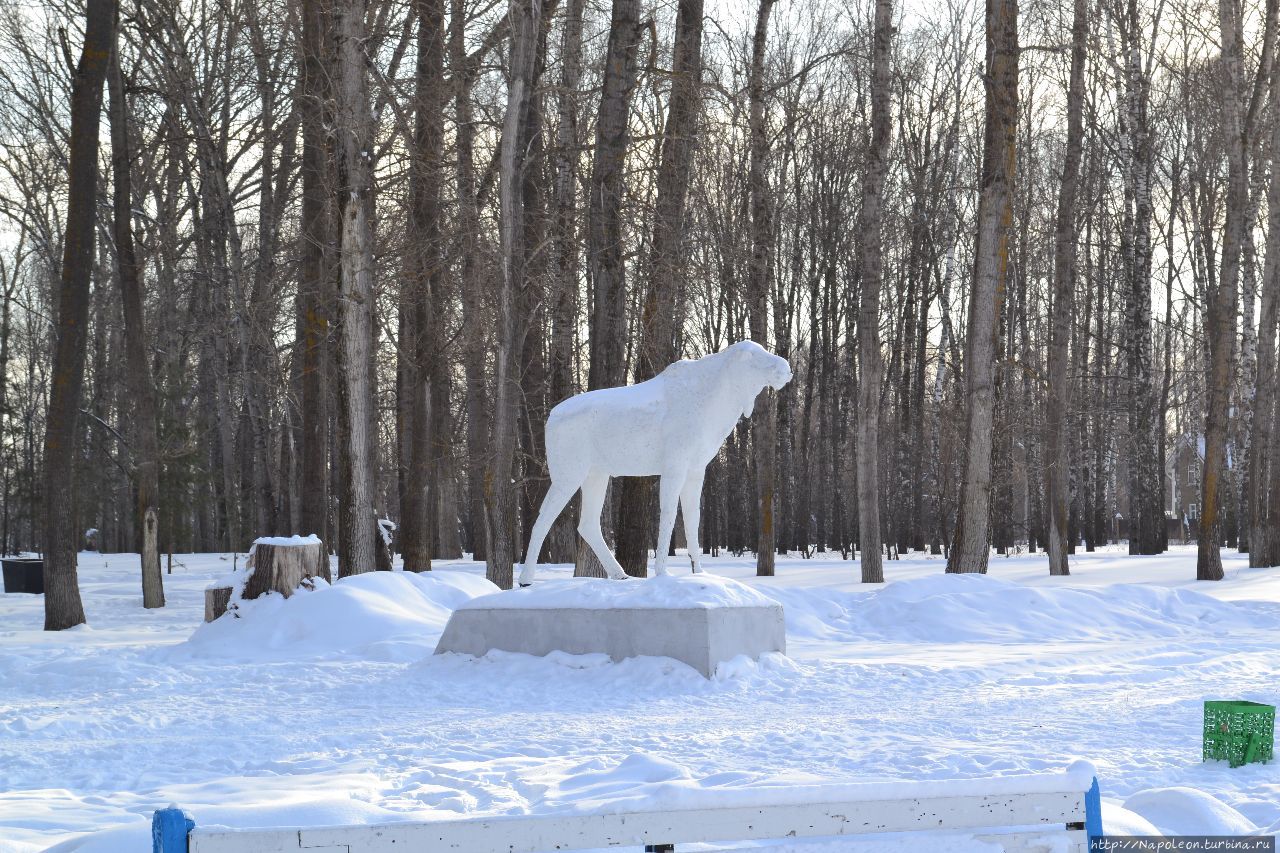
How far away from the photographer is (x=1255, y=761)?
6.23 meters

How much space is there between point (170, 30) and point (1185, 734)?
1848 cm

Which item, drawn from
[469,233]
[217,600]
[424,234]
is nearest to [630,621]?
[217,600]

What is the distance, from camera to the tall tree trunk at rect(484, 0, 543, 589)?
1525 cm

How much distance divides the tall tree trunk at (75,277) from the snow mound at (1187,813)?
38.4 ft

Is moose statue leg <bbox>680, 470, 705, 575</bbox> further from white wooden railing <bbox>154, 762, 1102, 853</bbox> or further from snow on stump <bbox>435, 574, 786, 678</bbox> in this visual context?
white wooden railing <bbox>154, 762, 1102, 853</bbox>

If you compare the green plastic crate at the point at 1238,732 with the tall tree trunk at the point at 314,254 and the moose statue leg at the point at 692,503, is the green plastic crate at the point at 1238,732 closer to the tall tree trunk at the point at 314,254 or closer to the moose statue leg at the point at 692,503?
the moose statue leg at the point at 692,503

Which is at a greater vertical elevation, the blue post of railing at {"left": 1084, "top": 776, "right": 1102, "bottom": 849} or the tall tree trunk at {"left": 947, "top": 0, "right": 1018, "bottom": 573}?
the tall tree trunk at {"left": 947, "top": 0, "right": 1018, "bottom": 573}

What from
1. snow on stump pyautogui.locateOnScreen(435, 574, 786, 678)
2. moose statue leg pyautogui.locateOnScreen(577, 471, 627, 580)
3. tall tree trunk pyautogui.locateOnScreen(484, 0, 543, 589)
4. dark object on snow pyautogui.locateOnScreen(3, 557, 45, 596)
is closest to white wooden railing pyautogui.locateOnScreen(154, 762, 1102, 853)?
snow on stump pyautogui.locateOnScreen(435, 574, 786, 678)

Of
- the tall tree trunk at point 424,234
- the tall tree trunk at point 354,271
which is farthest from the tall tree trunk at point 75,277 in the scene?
the tall tree trunk at point 424,234

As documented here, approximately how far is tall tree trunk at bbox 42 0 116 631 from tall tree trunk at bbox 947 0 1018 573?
1051cm

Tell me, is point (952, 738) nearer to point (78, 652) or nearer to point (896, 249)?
point (78, 652)

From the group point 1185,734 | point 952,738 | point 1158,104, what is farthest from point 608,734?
point 1158,104

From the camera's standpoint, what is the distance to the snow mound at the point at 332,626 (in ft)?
38.0

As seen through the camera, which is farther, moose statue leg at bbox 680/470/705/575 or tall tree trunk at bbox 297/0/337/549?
tall tree trunk at bbox 297/0/337/549
